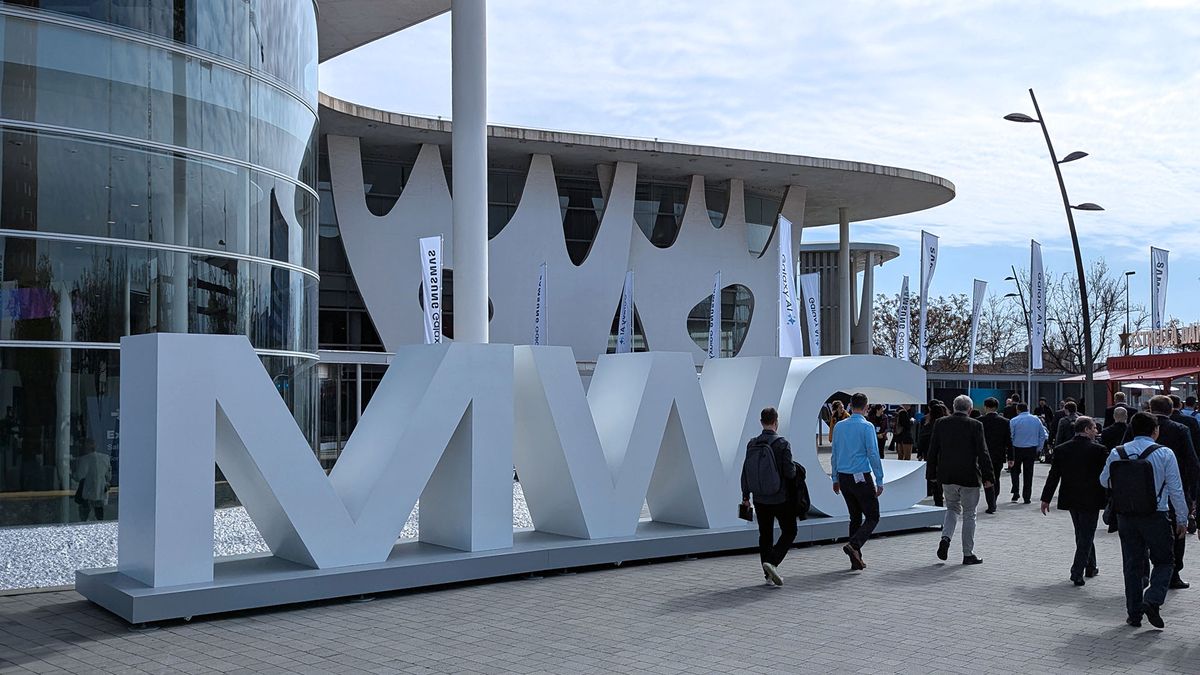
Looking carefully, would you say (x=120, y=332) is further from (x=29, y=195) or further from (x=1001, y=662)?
(x=1001, y=662)

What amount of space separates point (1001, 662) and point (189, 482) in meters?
6.04

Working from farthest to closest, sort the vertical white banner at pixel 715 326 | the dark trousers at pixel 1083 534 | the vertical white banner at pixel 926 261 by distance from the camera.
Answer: the vertical white banner at pixel 715 326 → the vertical white banner at pixel 926 261 → the dark trousers at pixel 1083 534

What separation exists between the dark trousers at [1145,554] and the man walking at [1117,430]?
392 centimetres

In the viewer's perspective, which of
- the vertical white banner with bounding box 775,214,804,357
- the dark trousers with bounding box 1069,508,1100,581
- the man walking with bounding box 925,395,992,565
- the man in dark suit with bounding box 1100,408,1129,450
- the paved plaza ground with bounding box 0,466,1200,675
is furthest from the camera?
the vertical white banner with bounding box 775,214,804,357

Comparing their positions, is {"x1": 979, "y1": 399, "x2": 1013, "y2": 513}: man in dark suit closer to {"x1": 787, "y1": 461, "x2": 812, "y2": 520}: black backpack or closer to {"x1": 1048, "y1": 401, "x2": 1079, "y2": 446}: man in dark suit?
{"x1": 1048, "y1": 401, "x2": 1079, "y2": 446}: man in dark suit

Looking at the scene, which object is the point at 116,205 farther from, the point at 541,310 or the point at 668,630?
the point at 541,310

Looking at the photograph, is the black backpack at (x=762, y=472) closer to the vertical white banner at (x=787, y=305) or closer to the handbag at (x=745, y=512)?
the handbag at (x=745, y=512)

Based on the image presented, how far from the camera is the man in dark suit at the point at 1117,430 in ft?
39.2

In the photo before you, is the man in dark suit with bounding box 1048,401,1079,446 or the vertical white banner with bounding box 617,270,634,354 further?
the vertical white banner with bounding box 617,270,634,354

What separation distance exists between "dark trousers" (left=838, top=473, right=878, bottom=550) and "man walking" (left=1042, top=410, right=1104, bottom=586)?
5.39 feet

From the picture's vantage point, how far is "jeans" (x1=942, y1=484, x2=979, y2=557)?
11.2 meters

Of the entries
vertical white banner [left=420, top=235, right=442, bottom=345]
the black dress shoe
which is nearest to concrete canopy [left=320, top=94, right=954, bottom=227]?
vertical white banner [left=420, top=235, right=442, bottom=345]

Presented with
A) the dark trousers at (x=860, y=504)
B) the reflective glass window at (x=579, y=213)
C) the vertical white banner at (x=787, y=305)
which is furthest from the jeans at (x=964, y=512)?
the reflective glass window at (x=579, y=213)

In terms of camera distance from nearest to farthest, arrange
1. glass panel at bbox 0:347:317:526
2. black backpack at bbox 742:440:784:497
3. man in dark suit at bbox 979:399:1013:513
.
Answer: black backpack at bbox 742:440:784:497 → glass panel at bbox 0:347:317:526 → man in dark suit at bbox 979:399:1013:513
